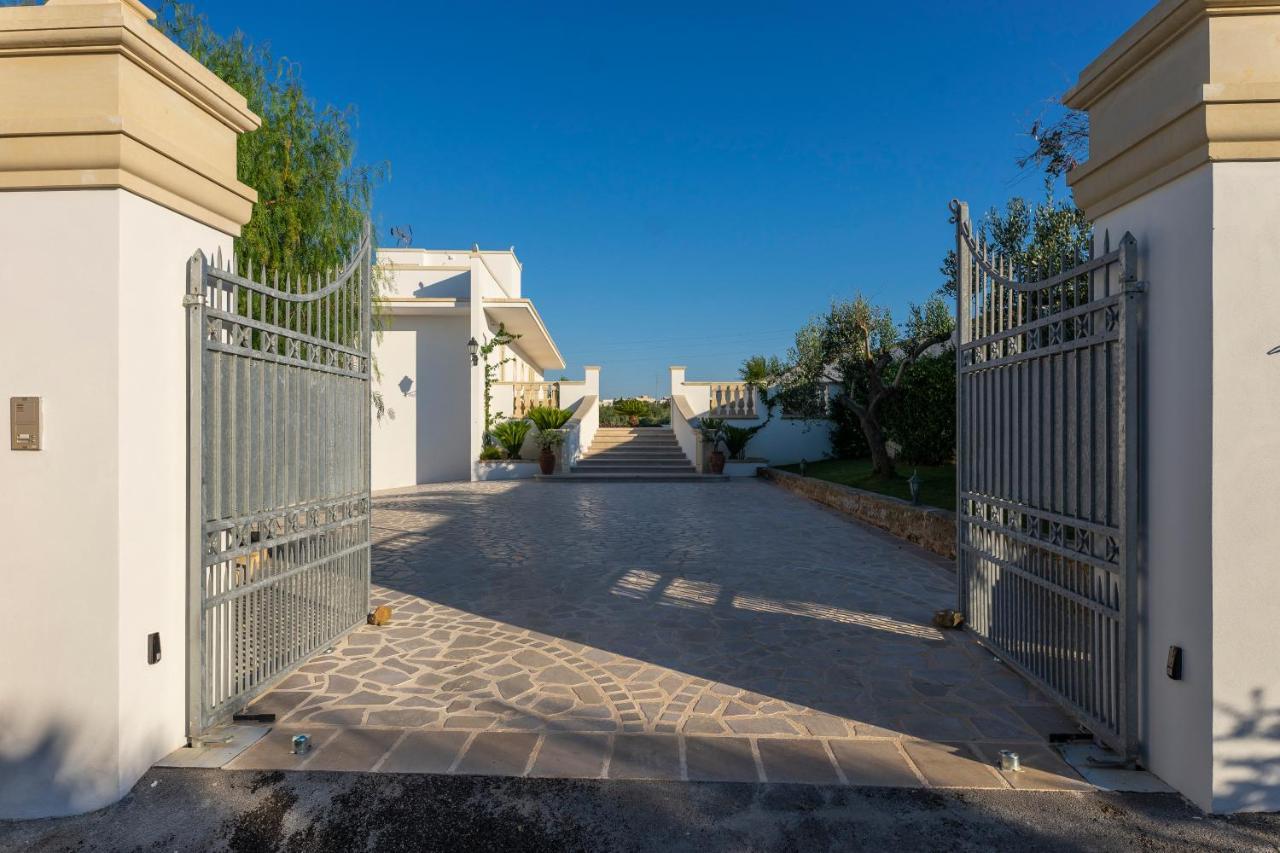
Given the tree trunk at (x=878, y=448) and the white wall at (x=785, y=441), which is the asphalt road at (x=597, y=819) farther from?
the white wall at (x=785, y=441)

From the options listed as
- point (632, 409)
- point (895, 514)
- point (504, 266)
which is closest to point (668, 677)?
point (895, 514)

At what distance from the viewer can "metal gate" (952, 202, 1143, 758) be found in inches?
107

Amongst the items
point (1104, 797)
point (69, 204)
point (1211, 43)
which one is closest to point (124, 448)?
point (69, 204)

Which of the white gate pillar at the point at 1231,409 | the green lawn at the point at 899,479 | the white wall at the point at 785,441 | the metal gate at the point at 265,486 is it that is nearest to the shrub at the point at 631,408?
the white wall at the point at 785,441

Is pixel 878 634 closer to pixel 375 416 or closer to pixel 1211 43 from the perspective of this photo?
pixel 1211 43

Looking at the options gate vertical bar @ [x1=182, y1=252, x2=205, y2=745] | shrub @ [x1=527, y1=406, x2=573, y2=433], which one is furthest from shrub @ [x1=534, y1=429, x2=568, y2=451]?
gate vertical bar @ [x1=182, y1=252, x2=205, y2=745]

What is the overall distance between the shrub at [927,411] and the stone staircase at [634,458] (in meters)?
5.14

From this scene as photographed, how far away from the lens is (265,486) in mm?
3365

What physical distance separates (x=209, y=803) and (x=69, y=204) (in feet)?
8.30

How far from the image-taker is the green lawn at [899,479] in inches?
351

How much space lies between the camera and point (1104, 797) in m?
2.54

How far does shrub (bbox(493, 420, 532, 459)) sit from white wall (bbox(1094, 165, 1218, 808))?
14613 mm

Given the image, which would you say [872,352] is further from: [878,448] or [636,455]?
[636,455]

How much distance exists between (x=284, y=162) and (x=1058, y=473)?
761 centimetres
